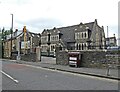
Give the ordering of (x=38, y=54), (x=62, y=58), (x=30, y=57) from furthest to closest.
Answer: (x=30, y=57), (x=38, y=54), (x=62, y=58)

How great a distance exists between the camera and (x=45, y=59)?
1625 inches

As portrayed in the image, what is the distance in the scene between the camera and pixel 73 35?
70.6 meters

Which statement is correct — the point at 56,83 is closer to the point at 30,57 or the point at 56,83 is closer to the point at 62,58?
the point at 62,58

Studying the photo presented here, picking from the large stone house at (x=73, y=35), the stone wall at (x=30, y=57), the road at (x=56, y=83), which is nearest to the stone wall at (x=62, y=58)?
the stone wall at (x=30, y=57)

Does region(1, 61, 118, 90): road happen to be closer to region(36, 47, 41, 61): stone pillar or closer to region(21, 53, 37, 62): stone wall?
region(36, 47, 41, 61): stone pillar

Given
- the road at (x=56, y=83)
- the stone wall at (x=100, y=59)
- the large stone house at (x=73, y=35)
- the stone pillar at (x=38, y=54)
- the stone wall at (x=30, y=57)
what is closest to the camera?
the road at (x=56, y=83)

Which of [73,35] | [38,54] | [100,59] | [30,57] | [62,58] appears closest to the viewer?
[100,59]

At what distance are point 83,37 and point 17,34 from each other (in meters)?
39.9

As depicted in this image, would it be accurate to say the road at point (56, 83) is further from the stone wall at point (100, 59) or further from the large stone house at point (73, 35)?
the large stone house at point (73, 35)

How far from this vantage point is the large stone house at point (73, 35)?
64.5 metres

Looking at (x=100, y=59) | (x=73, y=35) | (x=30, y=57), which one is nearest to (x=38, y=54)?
(x=30, y=57)

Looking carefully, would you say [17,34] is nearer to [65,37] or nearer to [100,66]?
[65,37]

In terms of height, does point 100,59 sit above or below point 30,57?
above

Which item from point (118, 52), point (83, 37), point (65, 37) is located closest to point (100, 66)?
point (118, 52)
